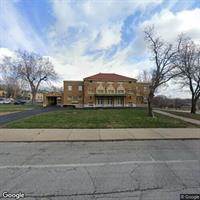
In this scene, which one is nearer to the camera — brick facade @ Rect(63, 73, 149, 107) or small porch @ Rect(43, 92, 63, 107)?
brick facade @ Rect(63, 73, 149, 107)

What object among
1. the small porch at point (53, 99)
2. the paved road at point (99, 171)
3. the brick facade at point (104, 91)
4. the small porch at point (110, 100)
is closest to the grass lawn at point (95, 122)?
A: the paved road at point (99, 171)

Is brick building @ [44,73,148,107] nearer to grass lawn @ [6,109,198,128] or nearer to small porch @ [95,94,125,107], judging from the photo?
small porch @ [95,94,125,107]

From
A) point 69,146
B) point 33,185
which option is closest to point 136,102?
point 69,146

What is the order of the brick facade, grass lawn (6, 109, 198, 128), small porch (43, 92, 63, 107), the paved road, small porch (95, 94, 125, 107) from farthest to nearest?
small porch (43, 92, 63, 107)
small porch (95, 94, 125, 107)
the brick facade
grass lawn (6, 109, 198, 128)
the paved road

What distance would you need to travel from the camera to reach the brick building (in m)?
61.1

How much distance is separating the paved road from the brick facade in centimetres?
5299

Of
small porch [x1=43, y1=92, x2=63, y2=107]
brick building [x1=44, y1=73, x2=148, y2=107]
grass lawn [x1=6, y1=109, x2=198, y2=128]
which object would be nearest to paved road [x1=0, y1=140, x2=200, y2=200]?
grass lawn [x1=6, y1=109, x2=198, y2=128]

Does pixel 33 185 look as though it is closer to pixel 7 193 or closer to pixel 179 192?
pixel 7 193

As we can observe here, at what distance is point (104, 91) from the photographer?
61375 millimetres

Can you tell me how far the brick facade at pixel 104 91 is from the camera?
200 ft

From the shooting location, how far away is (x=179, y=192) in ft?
13.1

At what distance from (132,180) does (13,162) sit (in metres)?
3.57

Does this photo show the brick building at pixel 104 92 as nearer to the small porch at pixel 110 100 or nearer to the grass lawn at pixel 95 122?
the small porch at pixel 110 100

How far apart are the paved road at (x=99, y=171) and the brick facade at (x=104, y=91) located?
53.0 metres
